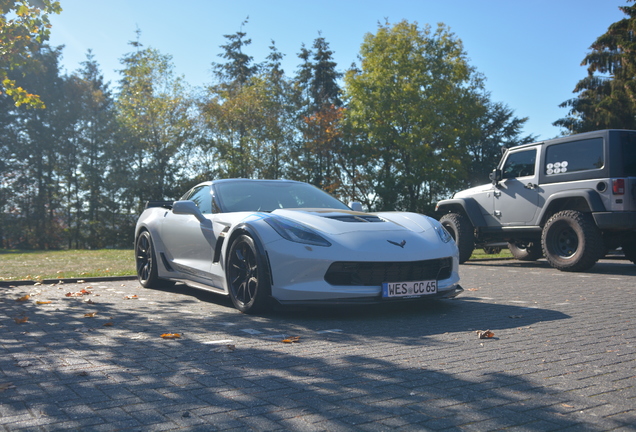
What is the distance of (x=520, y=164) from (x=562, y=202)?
4.38ft

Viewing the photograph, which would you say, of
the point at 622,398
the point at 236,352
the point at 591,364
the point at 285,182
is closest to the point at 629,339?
the point at 591,364

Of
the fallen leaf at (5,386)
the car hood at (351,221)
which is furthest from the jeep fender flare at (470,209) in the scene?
the fallen leaf at (5,386)

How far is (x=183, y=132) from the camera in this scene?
140 ft

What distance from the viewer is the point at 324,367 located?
12.4 feet

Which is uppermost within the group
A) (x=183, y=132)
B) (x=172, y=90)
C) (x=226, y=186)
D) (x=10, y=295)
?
(x=172, y=90)

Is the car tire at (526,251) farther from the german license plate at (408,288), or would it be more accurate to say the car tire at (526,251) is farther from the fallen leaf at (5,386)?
the fallen leaf at (5,386)

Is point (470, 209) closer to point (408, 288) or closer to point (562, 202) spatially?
point (562, 202)

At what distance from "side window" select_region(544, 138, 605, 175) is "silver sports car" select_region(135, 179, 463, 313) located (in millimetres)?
5027

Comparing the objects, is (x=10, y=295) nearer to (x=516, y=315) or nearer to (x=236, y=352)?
(x=236, y=352)

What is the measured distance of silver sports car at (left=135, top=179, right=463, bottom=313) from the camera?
18.1ft

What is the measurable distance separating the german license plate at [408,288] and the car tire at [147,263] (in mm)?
3936

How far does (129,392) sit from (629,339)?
11.9 feet

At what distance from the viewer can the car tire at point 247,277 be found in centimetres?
572

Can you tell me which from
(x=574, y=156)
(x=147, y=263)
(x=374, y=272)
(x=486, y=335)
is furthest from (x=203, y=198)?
(x=574, y=156)
